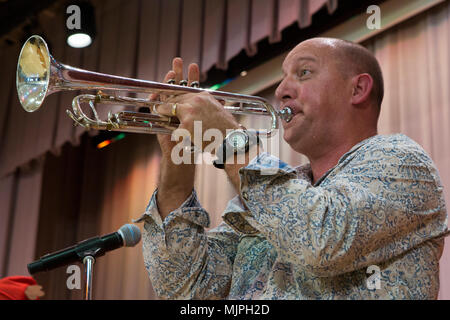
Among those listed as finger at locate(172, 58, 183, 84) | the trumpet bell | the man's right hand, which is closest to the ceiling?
the trumpet bell

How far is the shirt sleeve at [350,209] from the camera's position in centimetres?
130

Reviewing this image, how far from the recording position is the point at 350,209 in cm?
131

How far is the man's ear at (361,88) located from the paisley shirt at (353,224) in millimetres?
250

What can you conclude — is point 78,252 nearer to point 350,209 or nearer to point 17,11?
point 350,209

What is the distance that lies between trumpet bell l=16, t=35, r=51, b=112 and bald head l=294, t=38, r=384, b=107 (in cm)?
78

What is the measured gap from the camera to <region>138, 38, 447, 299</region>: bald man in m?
1.32

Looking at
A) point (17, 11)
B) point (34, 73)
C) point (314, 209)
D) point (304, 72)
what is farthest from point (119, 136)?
point (314, 209)

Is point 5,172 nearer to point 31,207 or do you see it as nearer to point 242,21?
point 31,207

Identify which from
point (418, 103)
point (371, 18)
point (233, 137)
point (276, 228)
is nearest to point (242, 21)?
point (371, 18)

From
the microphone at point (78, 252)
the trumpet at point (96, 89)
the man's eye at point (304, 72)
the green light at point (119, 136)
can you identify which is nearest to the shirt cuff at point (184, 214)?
the microphone at point (78, 252)

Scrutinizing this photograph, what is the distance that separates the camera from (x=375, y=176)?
1.39m

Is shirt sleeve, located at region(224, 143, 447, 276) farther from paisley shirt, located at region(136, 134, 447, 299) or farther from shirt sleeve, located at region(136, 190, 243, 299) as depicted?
shirt sleeve, located at region(136, 190, 243, 299)

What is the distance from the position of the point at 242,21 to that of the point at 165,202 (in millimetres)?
1870
